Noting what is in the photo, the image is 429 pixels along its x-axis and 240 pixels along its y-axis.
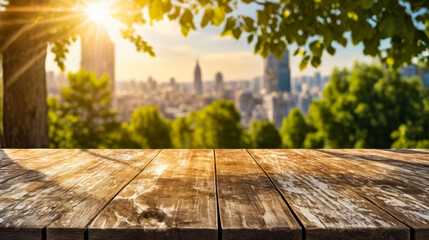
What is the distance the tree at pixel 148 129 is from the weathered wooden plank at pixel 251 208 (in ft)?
141

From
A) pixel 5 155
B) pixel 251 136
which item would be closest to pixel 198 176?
pixel 5 155

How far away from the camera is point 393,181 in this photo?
205 cm

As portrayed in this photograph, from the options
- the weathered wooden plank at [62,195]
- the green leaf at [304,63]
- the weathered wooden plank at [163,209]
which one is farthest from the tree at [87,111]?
the weathered wooden plank at [163,209]

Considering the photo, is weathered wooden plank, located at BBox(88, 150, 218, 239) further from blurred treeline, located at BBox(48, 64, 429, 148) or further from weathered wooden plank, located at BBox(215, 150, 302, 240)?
blurred treeline, located at BBox(48, 64, 429, 148)

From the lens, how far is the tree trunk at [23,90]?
17.1 ft

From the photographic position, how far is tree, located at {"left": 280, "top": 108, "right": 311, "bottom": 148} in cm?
4128

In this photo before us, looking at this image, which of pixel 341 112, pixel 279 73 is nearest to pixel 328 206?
pixel 341 112

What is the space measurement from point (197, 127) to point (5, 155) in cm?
4176

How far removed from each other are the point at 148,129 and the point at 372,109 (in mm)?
24629

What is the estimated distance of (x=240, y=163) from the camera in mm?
2600

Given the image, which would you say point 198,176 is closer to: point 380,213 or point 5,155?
point 380,213

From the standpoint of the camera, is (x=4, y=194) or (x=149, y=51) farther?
(x=149, y=51)

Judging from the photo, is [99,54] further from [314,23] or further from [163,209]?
[163,209]

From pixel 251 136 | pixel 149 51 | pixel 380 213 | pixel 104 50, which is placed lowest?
pixel 251 136
